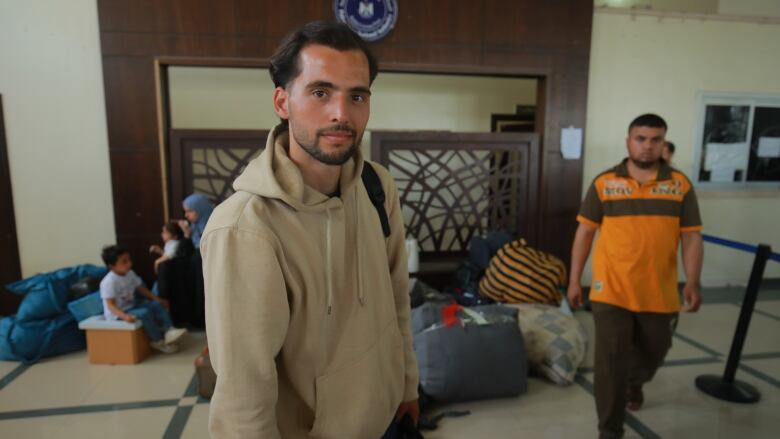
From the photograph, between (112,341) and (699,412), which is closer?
(699,412)

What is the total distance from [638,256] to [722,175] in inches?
137

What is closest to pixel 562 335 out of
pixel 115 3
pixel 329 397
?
pixel 329 397

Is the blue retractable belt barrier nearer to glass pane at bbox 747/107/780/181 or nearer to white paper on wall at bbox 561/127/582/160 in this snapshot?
white paper on wall at bbox 561/127/582/160

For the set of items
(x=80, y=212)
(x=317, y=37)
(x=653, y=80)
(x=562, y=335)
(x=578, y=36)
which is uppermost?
(x=578, y=36)

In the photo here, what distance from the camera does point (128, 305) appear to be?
123 inches

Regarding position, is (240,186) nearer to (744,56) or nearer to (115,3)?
(115,3)

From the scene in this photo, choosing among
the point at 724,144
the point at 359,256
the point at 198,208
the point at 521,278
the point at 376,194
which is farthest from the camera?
the point at 724,144

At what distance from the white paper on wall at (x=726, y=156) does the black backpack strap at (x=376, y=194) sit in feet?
15.2

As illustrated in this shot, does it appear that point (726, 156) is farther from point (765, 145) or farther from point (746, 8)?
point (746, 8)

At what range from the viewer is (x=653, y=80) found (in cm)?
430

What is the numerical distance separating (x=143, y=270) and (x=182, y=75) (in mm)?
2346

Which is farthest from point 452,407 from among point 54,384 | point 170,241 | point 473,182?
point 170,241

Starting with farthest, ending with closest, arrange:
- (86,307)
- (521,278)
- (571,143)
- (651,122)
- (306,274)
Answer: (571,143)
(521,278)
(86,307)
(651,122)
(306,274)

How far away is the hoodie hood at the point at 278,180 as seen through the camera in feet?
2.95
